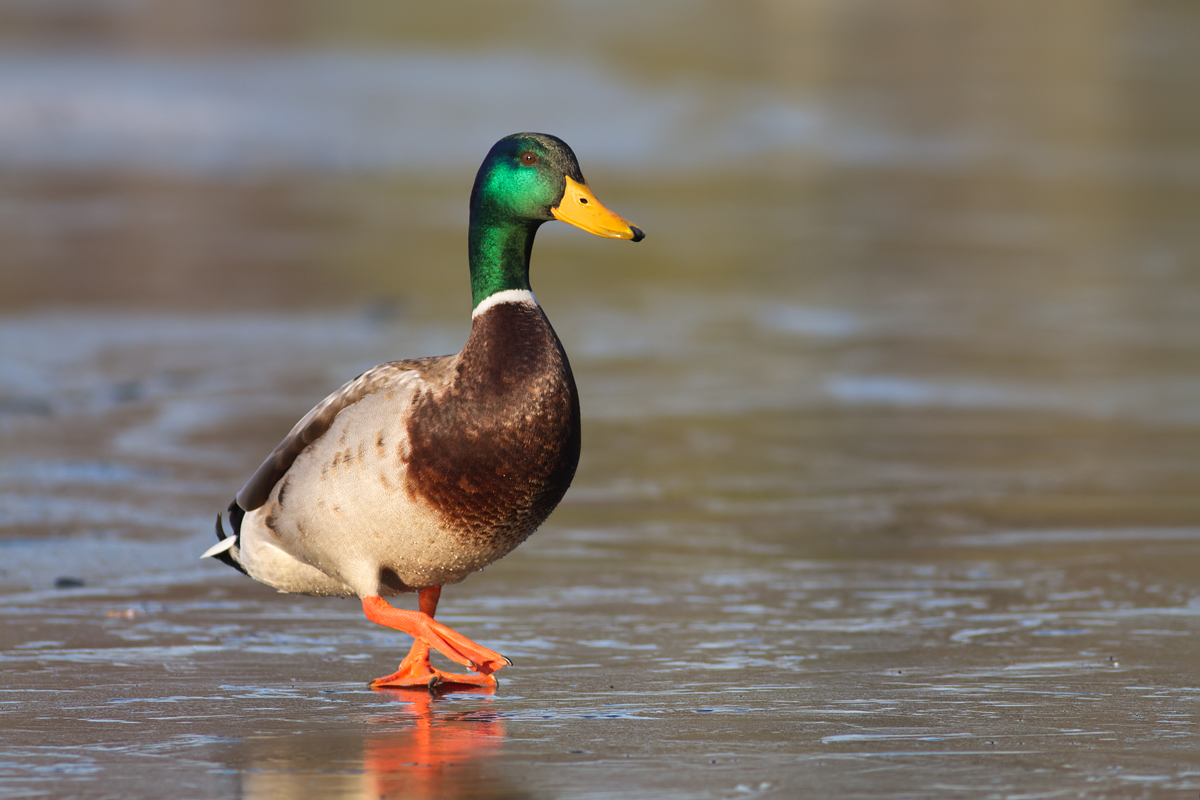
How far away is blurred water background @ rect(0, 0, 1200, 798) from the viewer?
446cm

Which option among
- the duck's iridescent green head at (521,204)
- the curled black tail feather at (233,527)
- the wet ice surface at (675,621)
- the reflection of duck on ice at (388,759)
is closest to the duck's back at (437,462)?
the duck's iridescent green head at (521,204)

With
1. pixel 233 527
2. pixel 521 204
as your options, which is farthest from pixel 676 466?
pixel 521 204

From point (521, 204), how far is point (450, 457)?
78cm

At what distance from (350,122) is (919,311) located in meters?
16.7

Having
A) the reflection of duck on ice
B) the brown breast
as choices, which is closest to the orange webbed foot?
the reflection of duck on ice

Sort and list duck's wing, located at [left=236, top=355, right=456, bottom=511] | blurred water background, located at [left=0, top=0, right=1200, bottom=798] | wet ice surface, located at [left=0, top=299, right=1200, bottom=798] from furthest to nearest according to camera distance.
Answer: duck's wing, located at [left=236, top=355, right=456, bottom=511]
blurred water background, located at [left=0, top=0, right=1200, bottom=798]
wet ice surface, located at [left=0, top=299, right=1200, bottom=798]

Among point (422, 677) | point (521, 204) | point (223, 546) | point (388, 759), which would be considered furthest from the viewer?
point (223, 546)

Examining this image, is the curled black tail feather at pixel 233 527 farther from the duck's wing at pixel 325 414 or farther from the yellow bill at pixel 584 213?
the yellow bill at pixel 584 213

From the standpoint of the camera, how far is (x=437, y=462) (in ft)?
16.3

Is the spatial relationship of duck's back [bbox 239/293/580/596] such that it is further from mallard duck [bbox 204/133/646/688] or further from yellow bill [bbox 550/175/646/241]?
yellow bill [bbox 550/175/646/241]

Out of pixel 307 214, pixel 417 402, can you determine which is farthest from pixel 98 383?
pixel 307 214

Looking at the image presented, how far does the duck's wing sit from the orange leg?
0.47 meters

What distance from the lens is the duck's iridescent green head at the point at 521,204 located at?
5.29 metres

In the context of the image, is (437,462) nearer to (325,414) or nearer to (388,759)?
(325,414)
